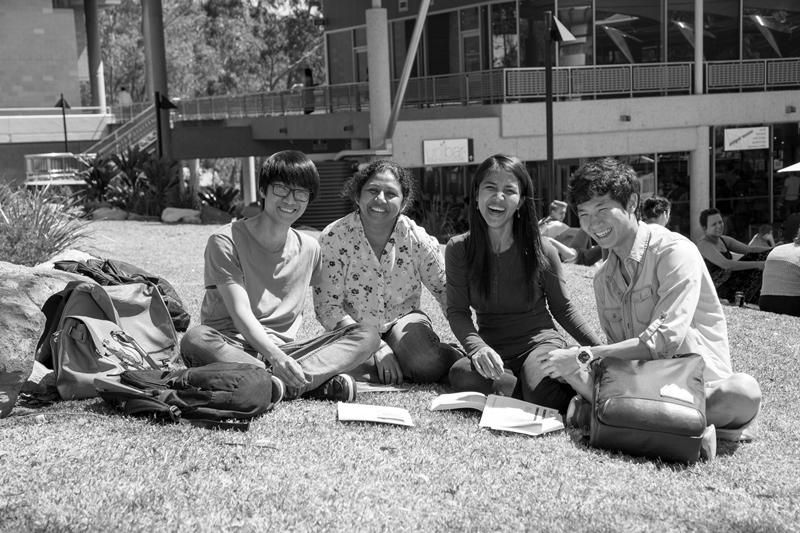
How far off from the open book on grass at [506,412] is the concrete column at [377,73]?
58.0ft

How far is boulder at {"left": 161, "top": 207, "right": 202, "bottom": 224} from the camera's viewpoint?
818 inches

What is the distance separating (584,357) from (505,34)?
71.4ft

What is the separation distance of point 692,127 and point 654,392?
21.8m

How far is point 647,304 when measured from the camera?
15.4 feet

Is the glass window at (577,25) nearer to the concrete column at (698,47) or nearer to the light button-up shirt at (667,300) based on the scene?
the concrete column at (698,47)

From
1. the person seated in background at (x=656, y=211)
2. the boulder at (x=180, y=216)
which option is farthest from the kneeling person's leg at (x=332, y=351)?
the boulder at (x=180, y=216)

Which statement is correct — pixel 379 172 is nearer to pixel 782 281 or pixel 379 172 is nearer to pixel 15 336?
pixel 15 336

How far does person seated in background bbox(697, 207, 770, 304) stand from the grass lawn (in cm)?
600

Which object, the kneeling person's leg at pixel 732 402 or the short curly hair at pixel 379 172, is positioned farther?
the short curly hair at pixel 379 172

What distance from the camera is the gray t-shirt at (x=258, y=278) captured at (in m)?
5.27

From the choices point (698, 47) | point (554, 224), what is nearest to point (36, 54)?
point (698, 47)

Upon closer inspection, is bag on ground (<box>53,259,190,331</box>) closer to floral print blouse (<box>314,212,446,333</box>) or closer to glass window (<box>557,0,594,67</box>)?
floral print blouse (<box>314,212,446,333</box>)

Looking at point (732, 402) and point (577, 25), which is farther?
point (577, 25)

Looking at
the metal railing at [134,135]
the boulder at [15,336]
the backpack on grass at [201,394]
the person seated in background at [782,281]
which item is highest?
the metal railing at [134,135]
